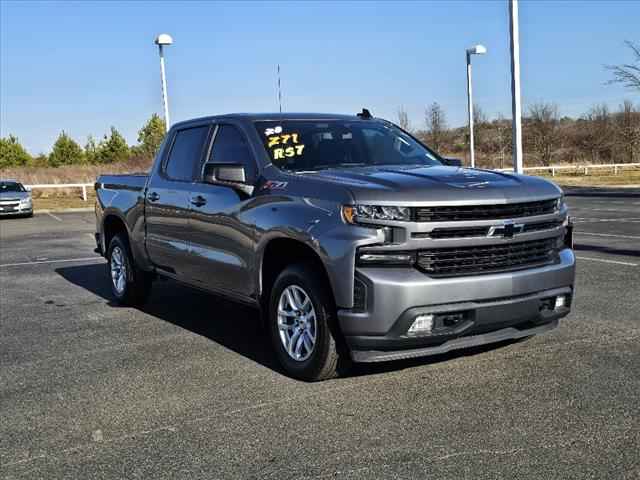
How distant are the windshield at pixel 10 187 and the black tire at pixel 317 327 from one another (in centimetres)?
2407

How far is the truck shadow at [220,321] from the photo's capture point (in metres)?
5.42

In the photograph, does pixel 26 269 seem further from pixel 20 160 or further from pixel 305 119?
pixel 20 160

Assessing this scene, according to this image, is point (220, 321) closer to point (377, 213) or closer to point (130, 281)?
point (130, 281)

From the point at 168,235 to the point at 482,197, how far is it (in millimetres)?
3278

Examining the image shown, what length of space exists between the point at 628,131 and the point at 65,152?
6425 cm

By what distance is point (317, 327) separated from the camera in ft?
15.8

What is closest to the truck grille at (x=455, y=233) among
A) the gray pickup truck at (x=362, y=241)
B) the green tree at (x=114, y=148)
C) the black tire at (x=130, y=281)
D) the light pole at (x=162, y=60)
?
the gray pickup truck at (x=362, y=241)

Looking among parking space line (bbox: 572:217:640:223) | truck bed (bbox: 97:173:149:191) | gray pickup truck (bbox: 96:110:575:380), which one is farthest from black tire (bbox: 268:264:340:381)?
parking space line (bbox: 572:217:640:223)

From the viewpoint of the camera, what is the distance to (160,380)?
17.3 ft

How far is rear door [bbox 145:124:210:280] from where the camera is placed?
6.53m

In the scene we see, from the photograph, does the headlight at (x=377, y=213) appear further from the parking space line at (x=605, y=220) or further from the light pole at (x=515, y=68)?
the parking space line at (x=605, y=220)

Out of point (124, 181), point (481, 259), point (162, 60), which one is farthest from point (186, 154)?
point (162, 60)

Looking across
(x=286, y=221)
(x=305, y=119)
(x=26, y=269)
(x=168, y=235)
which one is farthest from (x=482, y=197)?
(x=26, y=269)

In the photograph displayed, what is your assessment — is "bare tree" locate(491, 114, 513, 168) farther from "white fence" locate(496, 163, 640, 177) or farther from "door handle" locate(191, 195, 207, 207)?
"door handle" locate(191, 195, 207, 207)
